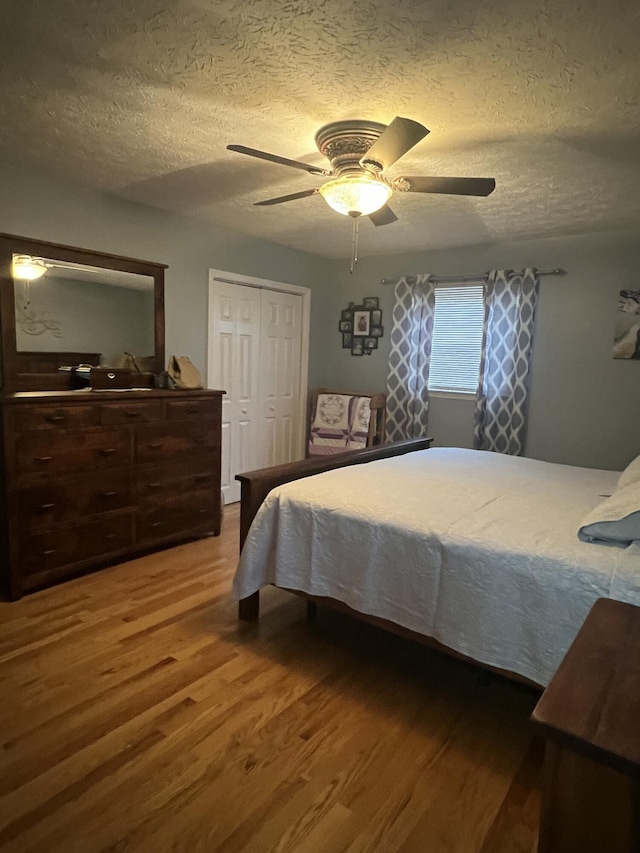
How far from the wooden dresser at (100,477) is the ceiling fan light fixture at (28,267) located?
28.1 inches

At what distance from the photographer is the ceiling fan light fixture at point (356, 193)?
2256 millimetres

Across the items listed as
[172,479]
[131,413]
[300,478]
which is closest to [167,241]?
[131,413]

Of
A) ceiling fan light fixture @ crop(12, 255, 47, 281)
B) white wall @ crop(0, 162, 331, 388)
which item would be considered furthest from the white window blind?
ceiling fan light fixture @ crop(12, 255, 47, 281)

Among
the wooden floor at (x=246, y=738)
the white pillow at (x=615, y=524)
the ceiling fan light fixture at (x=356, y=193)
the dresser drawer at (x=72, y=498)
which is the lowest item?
the wooden floor at (x=246, y=738)

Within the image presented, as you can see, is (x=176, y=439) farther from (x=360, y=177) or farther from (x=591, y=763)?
(x=591, y=763)

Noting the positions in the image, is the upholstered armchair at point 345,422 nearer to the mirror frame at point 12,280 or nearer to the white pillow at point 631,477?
the mirror frame at point 12,280

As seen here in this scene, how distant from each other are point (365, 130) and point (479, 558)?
1.83m

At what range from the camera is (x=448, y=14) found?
1.55 m

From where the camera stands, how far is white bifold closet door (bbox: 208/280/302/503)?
443 centimetres

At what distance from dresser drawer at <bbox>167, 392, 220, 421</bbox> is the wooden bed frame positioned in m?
1.03

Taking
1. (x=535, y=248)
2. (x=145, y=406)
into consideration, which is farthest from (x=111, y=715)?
(x=535, y=248)

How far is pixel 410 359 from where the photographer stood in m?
4.90

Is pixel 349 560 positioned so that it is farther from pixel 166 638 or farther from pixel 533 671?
pixel 166 638

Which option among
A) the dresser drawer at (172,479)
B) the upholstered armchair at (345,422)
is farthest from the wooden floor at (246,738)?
the upholstered armchair at (345,422)
